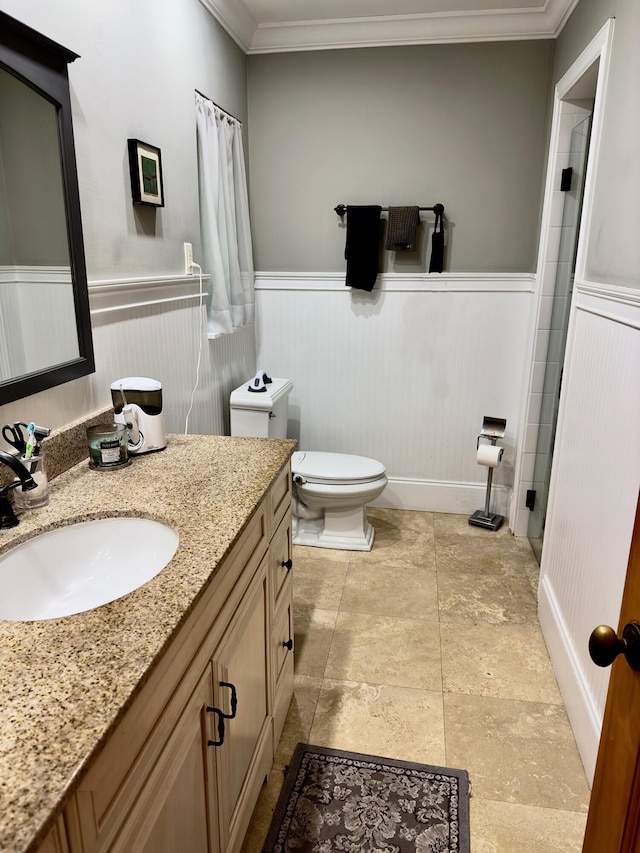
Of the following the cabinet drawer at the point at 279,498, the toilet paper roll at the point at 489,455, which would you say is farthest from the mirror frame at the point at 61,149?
the toilet paper roll at the point at 489,455

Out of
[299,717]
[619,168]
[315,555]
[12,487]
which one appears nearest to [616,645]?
[12,487]

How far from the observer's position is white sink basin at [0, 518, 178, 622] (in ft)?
3.86

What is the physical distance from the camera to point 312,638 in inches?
92.7

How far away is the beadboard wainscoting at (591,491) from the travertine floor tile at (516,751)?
6 centimetres

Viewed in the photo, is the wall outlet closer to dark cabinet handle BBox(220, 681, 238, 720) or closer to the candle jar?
the candle jar

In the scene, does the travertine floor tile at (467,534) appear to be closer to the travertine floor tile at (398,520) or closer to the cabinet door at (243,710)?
the travertine floor tile at (398,520)

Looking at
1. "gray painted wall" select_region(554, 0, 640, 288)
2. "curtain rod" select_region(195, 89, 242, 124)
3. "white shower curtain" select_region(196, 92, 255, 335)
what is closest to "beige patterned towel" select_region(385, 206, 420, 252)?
"white shower curtain" select_region(196, 92, 255, 335)

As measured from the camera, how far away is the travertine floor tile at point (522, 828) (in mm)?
1524

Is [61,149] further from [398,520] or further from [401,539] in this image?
[398,520]

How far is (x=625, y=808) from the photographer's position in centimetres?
85

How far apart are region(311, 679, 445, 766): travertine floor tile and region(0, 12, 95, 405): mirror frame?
1330mm

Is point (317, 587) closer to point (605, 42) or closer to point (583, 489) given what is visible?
point (583, 489)

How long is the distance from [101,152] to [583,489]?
71.3 inches

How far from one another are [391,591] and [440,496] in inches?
37.5
